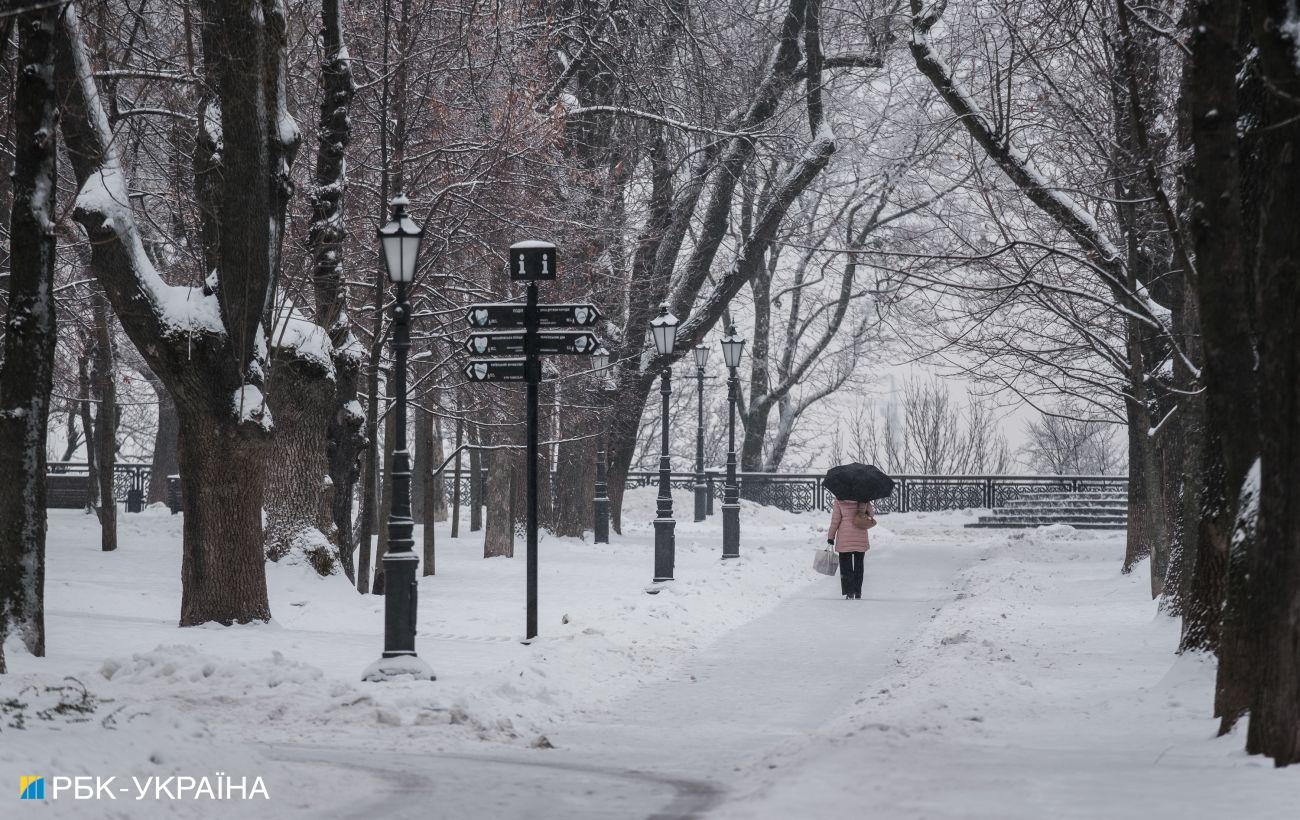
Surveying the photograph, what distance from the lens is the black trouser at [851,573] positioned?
1897 cm

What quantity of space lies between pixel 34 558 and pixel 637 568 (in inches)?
521

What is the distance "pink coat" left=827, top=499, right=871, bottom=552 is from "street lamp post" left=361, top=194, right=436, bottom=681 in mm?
7795

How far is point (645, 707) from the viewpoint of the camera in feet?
35.3

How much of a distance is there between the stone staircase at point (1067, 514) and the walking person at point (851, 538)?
59.8 feet

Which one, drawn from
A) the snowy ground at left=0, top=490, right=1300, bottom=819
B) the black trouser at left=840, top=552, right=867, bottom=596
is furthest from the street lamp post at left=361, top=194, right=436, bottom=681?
the black trouser at left=840, top=552, right=867, bottom=596

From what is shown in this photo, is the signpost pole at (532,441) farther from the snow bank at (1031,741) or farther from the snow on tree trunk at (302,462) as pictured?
the snow bank at (1031,741)

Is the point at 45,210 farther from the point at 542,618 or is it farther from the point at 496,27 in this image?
the point at 496,27

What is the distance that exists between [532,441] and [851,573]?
6724mm

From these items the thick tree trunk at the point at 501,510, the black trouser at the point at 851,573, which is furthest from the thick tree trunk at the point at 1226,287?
the thick tree trunk at the point at 501,510

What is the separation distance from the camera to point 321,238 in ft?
51.9

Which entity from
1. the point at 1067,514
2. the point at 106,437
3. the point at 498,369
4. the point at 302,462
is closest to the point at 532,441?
the point at 498,369

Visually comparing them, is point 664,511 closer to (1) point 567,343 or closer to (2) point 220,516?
(1) point 567,343

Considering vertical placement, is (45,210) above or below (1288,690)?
above

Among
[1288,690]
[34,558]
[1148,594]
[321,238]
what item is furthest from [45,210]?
[1148,594]
